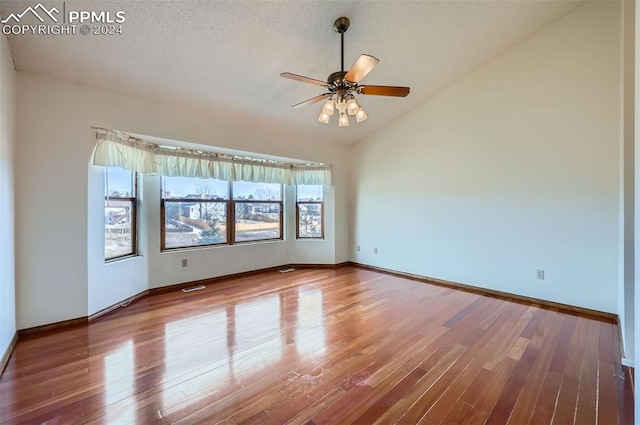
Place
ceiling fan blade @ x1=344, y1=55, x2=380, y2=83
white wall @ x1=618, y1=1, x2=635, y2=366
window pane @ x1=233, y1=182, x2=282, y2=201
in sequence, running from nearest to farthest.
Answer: ceiling fan blade @ x1=344, y1=55, x2=380, y2=83, white wall @ x1=618, y1=1, x2=635, y2=366, window pane @ x1=233, y1=182, x2=282, y2=201

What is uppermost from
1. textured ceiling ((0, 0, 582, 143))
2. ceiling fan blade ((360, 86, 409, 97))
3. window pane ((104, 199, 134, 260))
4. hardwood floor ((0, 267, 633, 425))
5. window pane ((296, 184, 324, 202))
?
textured ceiling ((0, 0, 582, 143))

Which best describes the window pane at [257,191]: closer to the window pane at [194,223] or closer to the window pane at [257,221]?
the window pane at [257,221]

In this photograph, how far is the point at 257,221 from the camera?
524 centimetres

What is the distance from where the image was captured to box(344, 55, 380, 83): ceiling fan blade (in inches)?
80.3

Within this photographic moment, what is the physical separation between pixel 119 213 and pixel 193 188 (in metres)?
1.12

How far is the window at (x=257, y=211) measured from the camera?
498 centimetres

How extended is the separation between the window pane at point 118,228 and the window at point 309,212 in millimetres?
2919

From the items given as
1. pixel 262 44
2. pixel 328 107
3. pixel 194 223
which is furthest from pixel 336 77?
pixel 194 223

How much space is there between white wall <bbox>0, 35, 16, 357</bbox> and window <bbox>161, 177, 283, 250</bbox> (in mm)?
1755

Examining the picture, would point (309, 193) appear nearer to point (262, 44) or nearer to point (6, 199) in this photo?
point (262, 44)

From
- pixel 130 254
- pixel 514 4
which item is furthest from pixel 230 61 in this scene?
pixel 514 4

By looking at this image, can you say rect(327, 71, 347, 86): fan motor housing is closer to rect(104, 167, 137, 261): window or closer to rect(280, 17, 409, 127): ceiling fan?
rect(280, 17, 409, 127): ceiling fan

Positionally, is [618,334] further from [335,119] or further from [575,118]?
[335,119]

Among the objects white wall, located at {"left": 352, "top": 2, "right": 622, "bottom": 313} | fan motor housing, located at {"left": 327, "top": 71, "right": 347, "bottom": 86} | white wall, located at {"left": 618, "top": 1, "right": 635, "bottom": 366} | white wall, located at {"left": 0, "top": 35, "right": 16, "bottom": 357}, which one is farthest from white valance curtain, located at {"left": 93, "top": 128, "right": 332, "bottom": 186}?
white wall, located at {"left": 618, "top": 1, "right": 635, "bottom": 366}
